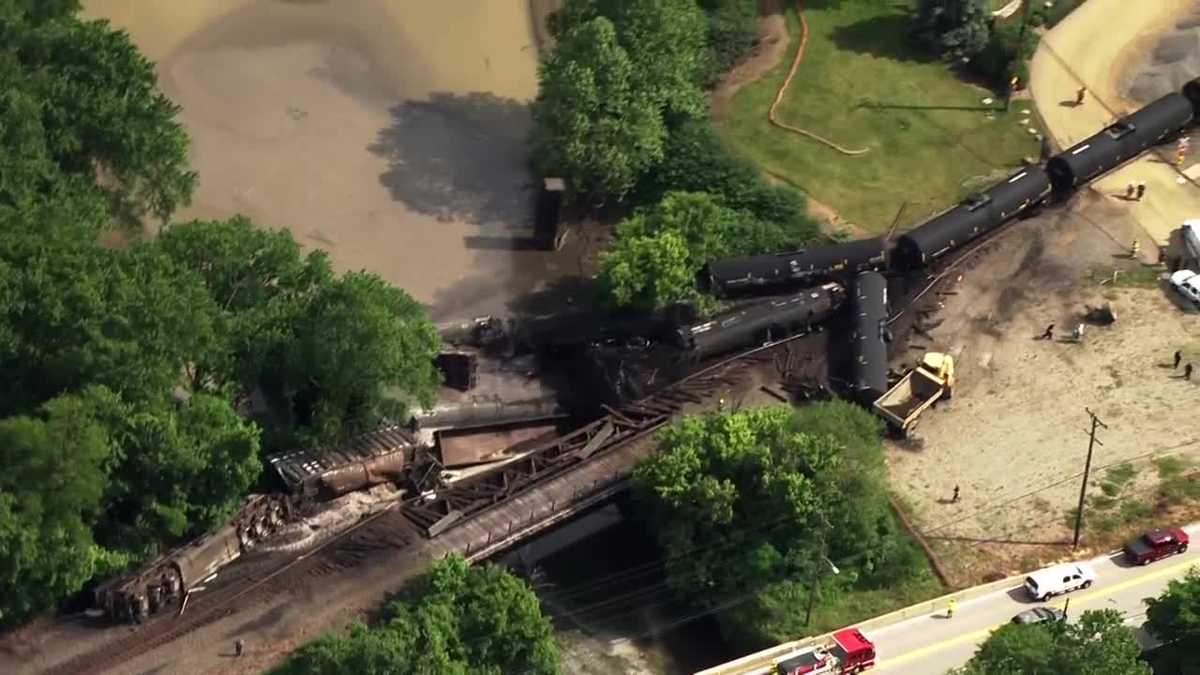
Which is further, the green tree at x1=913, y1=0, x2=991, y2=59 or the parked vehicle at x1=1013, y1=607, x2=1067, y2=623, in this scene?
the green tree at x1=913, y1=0, x2=991, y2=59

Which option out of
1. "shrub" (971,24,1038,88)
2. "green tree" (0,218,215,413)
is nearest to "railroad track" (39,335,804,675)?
"green tree" (0,218,215,413)

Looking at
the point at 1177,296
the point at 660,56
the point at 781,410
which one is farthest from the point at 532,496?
the point at 1177,296

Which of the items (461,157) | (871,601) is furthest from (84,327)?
(461,157)

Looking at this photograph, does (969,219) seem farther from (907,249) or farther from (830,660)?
(830,660)

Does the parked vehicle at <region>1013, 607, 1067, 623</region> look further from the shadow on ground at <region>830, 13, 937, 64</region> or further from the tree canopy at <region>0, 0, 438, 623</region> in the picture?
the shadow on ground at <region>830, 13, 937, 64</region>

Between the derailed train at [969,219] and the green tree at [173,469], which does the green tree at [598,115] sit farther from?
Result: the green tree at [173,469]
